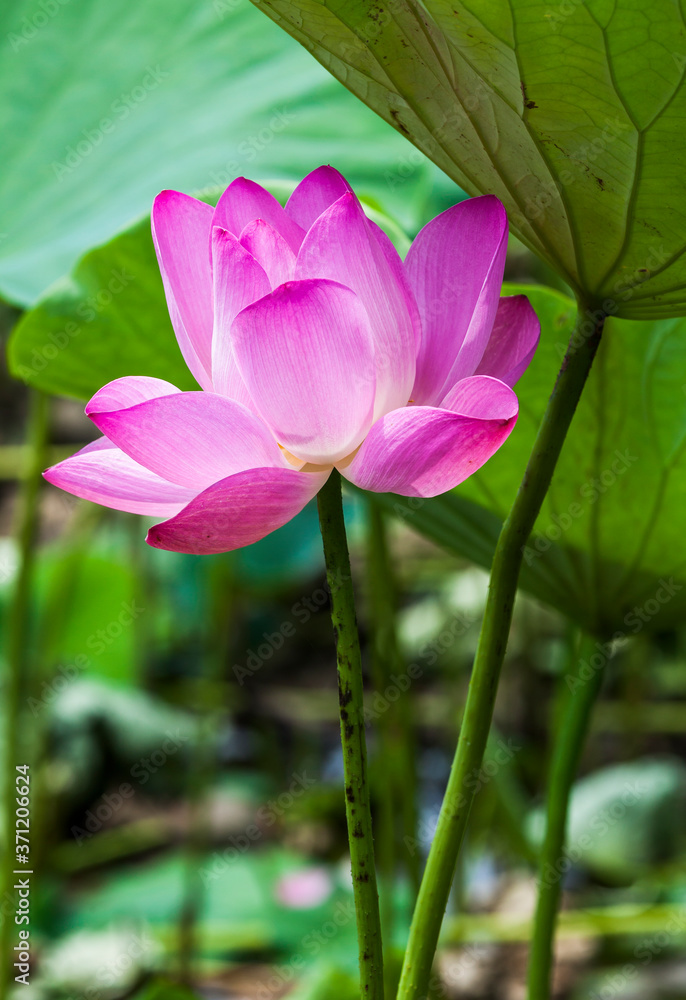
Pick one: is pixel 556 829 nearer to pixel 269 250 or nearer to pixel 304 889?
pixel 269 250

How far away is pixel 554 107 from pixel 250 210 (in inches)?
3.7

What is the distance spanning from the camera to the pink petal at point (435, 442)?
22 centimetres

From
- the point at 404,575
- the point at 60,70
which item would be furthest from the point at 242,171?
the point at 404,575

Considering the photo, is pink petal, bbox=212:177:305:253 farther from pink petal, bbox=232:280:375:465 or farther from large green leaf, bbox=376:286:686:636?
large green leaf, bbox=376:286:686:636

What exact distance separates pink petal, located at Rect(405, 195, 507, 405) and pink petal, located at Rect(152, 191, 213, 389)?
6 cm

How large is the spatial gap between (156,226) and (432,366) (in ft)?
0.30

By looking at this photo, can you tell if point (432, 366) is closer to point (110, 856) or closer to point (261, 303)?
point (261, 303)

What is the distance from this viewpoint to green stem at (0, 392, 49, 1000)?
2.43 feet

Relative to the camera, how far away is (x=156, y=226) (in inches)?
10.5

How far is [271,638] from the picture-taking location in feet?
7.22
